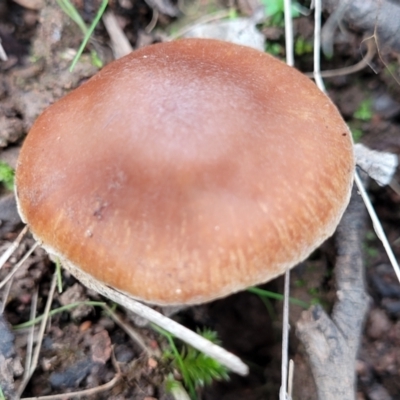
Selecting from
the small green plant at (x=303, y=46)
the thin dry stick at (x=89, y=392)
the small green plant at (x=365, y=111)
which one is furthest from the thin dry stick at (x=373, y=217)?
the thin dry stick at (x=89, y=392)

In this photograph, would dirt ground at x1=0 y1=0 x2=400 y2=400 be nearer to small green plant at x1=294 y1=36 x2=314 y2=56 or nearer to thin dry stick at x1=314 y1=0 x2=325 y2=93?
small green plant at x1=294 y1=36 x2=314 y2=56

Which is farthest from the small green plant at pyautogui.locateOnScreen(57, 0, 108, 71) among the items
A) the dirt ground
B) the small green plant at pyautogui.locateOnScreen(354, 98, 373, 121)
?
the small green plant at pyautogui.locateOnScreen(354, 98, 373, 121)

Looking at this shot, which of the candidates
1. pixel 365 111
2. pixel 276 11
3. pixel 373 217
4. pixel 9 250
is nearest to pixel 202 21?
pixel 276 11

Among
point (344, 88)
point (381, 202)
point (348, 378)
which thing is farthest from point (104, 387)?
point (344, 88)

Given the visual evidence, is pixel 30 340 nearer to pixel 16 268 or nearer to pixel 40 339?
pixel 40 339

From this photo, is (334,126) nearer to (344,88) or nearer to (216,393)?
(344,88)

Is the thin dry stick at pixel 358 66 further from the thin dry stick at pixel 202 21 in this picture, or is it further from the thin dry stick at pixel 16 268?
the thin dry stick at pixel 16 268
